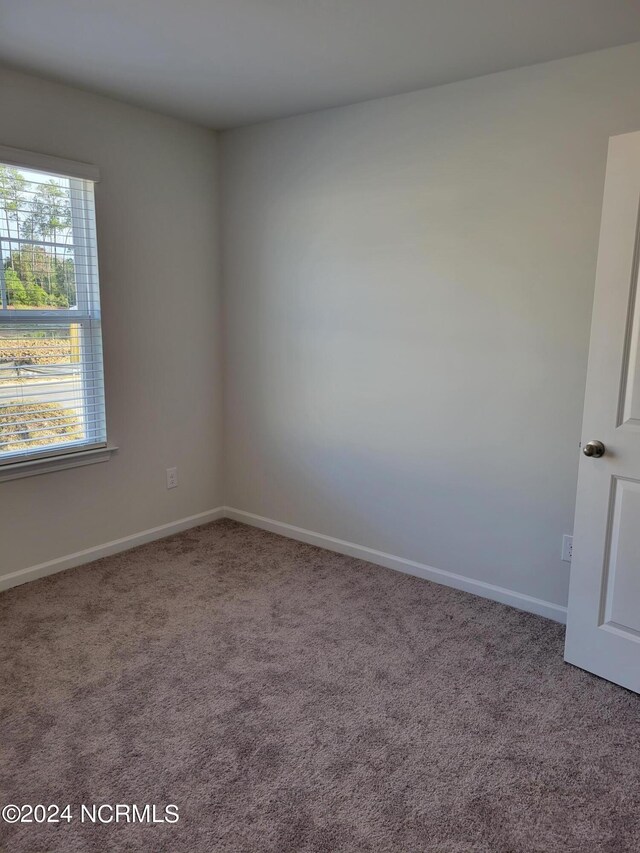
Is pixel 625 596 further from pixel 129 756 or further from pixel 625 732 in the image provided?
pixel 129 756

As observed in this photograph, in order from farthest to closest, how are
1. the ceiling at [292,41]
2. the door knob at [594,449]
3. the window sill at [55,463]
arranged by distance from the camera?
the window sill at [55,463]
the door knob at [594,449]
the ceiling at [292,41]

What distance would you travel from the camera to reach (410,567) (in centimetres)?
327

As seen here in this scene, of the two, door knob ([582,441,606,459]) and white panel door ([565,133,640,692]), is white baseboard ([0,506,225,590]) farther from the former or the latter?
door knob ([582,441,606,459])

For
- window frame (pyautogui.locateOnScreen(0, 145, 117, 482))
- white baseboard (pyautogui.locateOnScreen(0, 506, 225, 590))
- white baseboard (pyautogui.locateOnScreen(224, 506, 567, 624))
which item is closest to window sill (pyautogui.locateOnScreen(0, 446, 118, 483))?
window frame (pyautogui.locateOnScreen(0, 145, 117, 482))

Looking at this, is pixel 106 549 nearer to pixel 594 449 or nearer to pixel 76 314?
pixel 76 314

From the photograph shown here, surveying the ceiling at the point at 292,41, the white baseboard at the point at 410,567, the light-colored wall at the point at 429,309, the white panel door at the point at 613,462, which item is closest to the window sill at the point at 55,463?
the light-colored wall at the point at 429,309

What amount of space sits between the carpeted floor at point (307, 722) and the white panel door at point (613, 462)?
18 centimetres

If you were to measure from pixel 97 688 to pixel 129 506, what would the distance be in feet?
4.71

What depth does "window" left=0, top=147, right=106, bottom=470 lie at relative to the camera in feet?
9.41

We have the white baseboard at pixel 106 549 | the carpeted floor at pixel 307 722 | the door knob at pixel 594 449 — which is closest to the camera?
the carpeted floor at pixel 307 722

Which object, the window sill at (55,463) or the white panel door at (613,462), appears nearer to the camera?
the white panel door at (613,462)

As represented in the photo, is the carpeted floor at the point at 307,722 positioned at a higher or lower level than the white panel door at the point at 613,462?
lower

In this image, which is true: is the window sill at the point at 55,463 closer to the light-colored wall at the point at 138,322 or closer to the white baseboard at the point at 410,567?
the light-colored wall at the point at 138,322

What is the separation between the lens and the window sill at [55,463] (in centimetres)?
295
